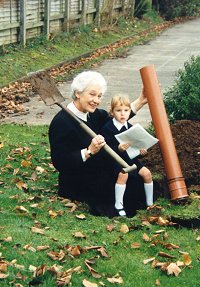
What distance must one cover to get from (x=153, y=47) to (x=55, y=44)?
4476 millimetres

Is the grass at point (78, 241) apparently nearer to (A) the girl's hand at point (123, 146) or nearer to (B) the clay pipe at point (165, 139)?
(B) the clay pipe at point (165, 139)

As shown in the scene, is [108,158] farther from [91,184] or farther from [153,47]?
[153,47]

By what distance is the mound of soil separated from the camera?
8.01m

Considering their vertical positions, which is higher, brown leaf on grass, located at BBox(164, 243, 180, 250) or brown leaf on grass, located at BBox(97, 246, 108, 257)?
brown leaf on grass, located at BBox(97, 246, 108, 257)

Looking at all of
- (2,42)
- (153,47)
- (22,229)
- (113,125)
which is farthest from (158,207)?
(153,47)

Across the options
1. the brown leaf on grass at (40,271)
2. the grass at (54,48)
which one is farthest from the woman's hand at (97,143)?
the grass at (54,48)

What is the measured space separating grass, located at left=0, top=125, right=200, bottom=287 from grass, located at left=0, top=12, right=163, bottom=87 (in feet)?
25.9

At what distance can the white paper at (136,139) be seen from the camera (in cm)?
711

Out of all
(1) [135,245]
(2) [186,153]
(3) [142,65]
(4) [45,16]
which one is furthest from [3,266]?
(4) [45,16]

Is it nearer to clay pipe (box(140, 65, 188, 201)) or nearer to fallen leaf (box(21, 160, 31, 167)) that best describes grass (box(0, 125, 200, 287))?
clay pipe (box(140, 65, 188, 201))

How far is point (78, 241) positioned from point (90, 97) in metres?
1.53

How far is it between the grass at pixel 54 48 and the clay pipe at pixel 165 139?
25.0 feet

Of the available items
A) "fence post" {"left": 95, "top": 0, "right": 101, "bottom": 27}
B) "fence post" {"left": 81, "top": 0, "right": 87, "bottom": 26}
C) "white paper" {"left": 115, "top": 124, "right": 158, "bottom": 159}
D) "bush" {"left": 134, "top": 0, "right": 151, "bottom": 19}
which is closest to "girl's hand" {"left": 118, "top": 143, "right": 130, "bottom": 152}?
"white paper" {"left": 115, "top": 124, "right": 158, "bottom": 159}

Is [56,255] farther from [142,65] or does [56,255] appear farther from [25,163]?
[142,65]
